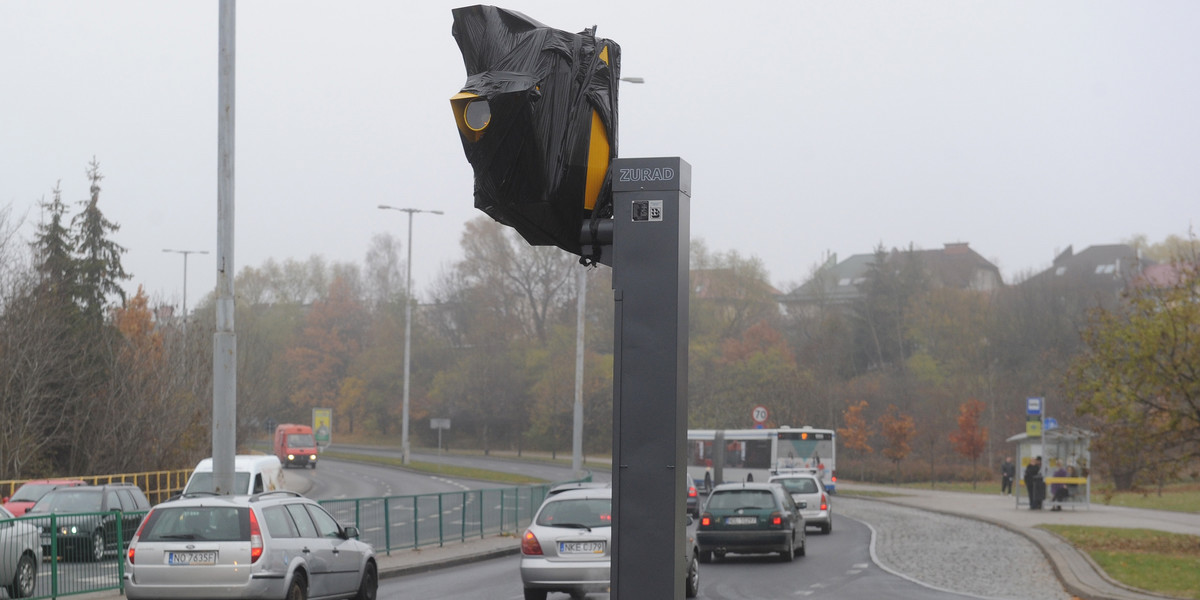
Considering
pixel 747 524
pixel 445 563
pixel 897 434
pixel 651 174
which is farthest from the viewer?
pixel 897 434

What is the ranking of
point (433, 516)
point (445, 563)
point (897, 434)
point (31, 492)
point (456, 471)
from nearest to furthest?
1. point (445, 563)
2. point (433, 516)
3. point (31, 492)
4. point (897, 434)
5. point (456, 471)

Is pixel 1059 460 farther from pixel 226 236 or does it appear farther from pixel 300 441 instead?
pixel 300 441

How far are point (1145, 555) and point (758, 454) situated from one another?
30.0 metres

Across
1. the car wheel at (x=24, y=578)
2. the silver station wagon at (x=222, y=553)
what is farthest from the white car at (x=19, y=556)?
the silver station wagon at (x=222, y=553)

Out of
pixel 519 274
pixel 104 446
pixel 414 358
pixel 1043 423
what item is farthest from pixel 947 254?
pixel 104 446

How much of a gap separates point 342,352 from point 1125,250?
236ft

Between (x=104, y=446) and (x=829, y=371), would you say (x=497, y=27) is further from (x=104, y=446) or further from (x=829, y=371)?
(x=829, y=371)

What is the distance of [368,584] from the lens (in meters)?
15.4

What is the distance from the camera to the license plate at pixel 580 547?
1523cm

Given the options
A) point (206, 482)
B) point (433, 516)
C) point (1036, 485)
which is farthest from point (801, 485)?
point (206, 482)

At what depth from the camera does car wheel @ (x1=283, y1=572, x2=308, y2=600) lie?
1296cm

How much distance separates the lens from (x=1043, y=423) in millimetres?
39688

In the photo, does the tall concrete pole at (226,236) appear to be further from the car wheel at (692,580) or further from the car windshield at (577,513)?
the car wheel at (692,580)

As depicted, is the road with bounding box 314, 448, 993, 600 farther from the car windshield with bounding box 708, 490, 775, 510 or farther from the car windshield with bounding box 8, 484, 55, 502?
the car windshield with bounding box 8, 484, 55, 502
